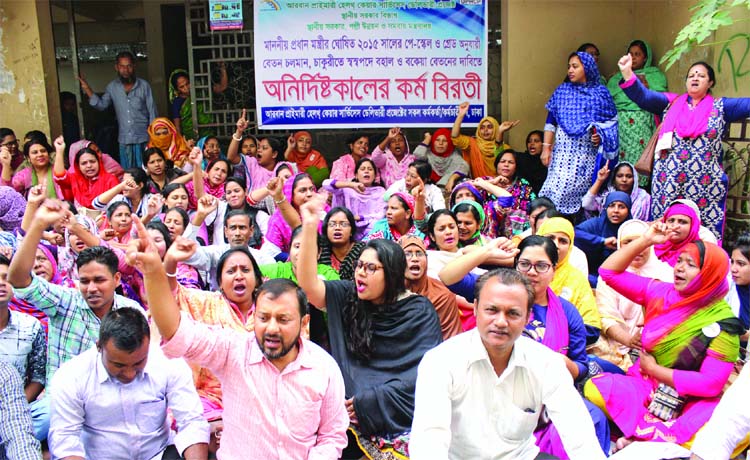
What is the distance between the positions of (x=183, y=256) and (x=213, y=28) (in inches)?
185

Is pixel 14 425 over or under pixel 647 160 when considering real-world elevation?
under

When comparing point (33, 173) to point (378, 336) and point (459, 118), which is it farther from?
point (378, 336)

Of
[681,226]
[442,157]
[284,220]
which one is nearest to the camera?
[681,226]

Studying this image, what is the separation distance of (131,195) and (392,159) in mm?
2515

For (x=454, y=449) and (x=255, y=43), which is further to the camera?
(x=255, y=43)

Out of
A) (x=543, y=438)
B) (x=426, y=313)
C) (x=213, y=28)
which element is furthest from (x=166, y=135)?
(x=543, y=438)

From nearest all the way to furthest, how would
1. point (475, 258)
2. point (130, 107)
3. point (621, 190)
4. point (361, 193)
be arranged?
point (475, 258) < point (621, 190) < point (361, 193) < point (130, 107)

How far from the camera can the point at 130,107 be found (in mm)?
7066

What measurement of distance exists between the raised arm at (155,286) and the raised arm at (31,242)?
0.70m

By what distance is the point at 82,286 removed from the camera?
306 centimetres

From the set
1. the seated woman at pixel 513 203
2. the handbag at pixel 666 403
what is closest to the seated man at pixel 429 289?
the handbag at pixel 666 403

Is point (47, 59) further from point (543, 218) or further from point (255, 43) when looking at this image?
point (543, 218)

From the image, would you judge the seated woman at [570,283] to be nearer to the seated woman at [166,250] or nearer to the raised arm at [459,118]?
the seated woman at [166,250]

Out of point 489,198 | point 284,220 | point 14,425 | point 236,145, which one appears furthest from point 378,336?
point 236,145
